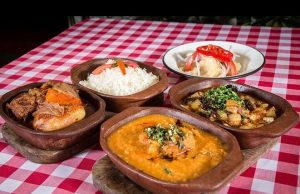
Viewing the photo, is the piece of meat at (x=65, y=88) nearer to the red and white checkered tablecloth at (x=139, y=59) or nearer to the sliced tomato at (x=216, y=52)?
the red and white checkered tablecloth at (x=139, y=59)

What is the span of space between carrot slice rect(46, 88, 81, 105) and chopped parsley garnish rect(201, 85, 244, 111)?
617mm

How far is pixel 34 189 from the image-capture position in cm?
151

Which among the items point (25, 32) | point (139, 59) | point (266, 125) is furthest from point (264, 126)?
point (25, 32)

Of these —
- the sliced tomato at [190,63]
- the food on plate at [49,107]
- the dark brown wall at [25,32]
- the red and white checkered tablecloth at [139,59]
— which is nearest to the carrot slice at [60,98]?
the food on plate at [49,107]

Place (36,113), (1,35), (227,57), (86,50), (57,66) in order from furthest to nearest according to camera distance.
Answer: (1,35), (86,50), (57,66), (227,57), (36,113)

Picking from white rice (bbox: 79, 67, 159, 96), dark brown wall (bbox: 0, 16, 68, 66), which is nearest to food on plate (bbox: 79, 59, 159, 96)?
white rice (bbox: 79, 67, 159, 96)

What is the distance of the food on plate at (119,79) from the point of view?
201 cm

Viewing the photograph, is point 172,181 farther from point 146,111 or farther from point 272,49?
point 272,49

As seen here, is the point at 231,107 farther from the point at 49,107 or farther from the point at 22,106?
the point at 22,106

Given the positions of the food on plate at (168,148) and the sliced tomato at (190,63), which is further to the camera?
the sliced tomato at (190,63)

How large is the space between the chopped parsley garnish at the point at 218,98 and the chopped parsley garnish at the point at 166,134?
0.95ft

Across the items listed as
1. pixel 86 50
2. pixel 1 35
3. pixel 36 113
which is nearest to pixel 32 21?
pixel 1 35

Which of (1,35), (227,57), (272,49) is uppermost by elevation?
(227,57)

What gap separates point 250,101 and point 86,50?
5.45ft
